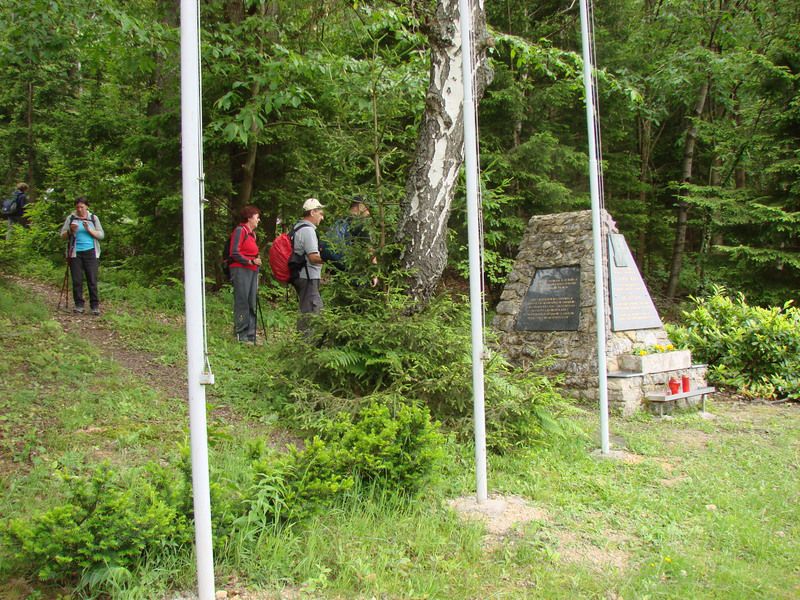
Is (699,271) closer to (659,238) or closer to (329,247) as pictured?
(659,238)

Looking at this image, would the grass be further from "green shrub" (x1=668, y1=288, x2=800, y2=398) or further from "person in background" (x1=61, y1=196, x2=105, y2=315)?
"green shrub" (x1=668, y1=288, x2=800, y2=398)

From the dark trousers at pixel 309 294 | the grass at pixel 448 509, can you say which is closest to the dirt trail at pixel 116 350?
the grass at pixel 448 509

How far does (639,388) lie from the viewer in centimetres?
778

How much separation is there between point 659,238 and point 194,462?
17.7 meters

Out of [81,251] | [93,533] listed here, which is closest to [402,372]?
[93,533]

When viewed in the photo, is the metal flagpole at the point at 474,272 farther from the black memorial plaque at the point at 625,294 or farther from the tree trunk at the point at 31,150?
the tree trunk at the point at 31,150

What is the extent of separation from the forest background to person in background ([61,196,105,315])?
1.28m

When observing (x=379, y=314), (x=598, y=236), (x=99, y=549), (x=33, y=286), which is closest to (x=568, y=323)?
(x=598, y=236)

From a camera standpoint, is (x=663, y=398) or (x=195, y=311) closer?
(x=195, y=311)

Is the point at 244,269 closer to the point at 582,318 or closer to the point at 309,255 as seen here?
the point at 309,255

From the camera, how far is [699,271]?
1650 cm

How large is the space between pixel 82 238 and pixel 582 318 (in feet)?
22.7

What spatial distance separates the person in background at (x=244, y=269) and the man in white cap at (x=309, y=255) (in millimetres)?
1044

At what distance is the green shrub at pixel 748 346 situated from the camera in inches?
367
